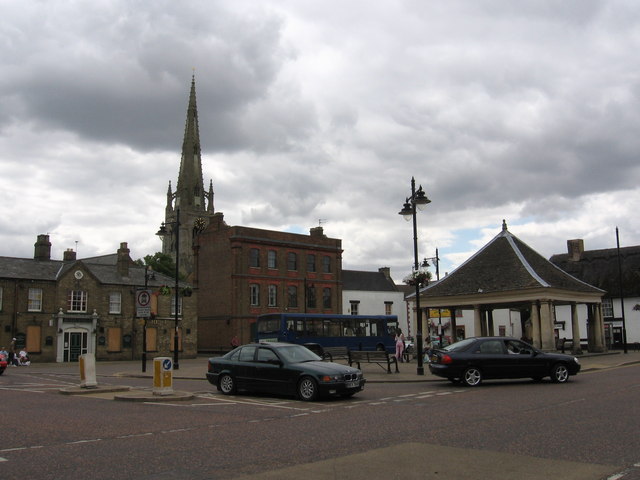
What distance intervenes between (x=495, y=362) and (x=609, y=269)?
1881 inches

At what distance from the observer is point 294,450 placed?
9273mm

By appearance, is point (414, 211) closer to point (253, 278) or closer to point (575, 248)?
point (253, 278)

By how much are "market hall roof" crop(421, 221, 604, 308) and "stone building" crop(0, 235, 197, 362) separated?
59.6ft

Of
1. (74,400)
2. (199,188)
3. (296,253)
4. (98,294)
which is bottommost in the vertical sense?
(74,400)

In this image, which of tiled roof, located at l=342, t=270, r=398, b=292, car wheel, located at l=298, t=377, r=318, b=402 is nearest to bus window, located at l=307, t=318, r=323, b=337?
car wheel, located at l=298, t=377, r=318, b=402

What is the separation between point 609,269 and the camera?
6194 cm

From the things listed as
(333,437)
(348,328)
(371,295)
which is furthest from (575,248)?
(333,437)

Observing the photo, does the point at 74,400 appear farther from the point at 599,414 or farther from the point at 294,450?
the point at 599,414

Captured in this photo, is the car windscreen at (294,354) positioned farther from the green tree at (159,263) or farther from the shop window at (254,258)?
the green tree at (159,263)

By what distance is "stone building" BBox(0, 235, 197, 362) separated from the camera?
4325 centimetres

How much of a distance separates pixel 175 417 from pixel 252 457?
16.5 ft

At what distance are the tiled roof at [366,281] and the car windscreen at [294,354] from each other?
5781 centimetres

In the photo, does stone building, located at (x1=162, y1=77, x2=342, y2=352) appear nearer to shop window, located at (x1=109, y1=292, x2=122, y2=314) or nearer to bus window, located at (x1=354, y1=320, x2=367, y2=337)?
shop window, located at (x1=109, y1=292, x2=122, y2=314)

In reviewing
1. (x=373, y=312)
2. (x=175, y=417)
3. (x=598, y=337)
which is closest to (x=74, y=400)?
(x=175, y=417)
